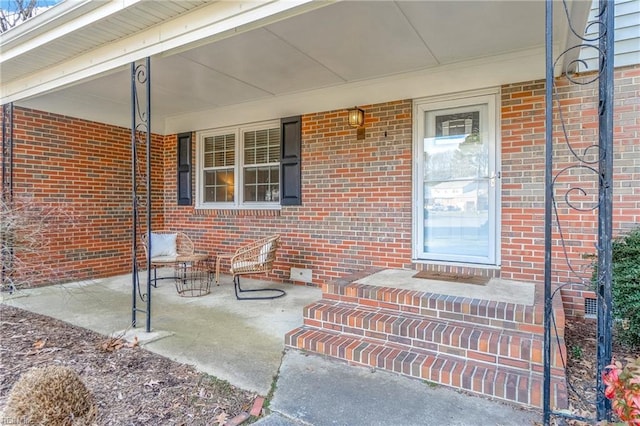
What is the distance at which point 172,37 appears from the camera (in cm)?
304

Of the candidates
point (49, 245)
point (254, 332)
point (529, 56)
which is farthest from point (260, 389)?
point (49, 245)

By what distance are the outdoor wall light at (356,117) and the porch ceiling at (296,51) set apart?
16cm

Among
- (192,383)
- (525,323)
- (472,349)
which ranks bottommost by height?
(192,383)

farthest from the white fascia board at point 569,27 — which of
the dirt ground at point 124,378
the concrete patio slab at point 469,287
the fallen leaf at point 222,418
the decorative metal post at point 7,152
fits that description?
the decorative metal post at point 7,152

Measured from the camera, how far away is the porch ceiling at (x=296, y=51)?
2979 millimetres

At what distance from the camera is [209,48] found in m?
3.69

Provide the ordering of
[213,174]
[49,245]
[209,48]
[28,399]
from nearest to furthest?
[28,399] → [209,48] → [49,245] → [213,174]

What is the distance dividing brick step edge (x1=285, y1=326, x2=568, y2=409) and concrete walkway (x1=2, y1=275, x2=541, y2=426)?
63 mm

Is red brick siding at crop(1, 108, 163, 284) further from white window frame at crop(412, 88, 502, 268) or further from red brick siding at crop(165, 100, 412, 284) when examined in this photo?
white window frame at crop(412, 88, 502, 268)

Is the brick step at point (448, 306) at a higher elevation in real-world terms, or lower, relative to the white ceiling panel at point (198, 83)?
lower

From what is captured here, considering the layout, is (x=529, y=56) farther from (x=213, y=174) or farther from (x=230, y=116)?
(x=213, y=174)

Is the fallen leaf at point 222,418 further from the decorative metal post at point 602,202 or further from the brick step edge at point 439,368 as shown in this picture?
the decorative metal post at point 602,202

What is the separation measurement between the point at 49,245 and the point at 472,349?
18.4 ft

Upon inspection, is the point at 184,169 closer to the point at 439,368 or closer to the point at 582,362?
the point at 439,368
